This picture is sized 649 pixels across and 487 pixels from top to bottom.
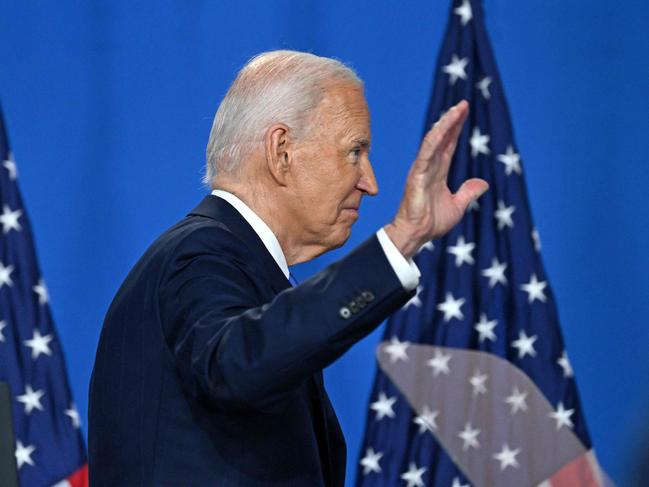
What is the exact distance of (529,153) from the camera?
11.0 feet

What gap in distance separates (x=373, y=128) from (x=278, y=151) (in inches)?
67.7

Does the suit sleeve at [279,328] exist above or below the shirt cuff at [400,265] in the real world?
below

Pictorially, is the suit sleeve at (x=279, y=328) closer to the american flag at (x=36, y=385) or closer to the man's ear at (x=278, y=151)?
the man's ear at (x=278, y=151)

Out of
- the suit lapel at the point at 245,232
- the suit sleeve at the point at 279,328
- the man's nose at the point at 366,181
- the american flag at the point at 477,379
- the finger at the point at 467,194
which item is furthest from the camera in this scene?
the american flag at the point at 477,379

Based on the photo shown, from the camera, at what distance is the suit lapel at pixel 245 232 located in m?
1.57

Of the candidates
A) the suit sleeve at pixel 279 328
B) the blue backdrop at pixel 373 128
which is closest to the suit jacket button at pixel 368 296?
the suit sleeve at pixel 279 328

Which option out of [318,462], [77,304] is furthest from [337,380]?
[318,462]

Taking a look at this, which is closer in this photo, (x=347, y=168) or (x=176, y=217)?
(x=347, y=168)

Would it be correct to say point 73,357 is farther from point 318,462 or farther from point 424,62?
point 318,462

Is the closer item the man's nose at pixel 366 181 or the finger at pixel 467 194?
the finger at pixel 467 194

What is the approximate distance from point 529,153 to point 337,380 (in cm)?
94

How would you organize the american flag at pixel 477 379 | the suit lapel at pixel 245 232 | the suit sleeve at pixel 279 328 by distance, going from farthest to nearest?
the american flag at pixel 477 379 → the suit lapel at pixel 245 232 → the suit sleeve at pixel 279 328

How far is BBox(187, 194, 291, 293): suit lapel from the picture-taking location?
1.57 meters

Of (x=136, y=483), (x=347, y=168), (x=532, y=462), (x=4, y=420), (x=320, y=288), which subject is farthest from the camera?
(x=532, y=462)
